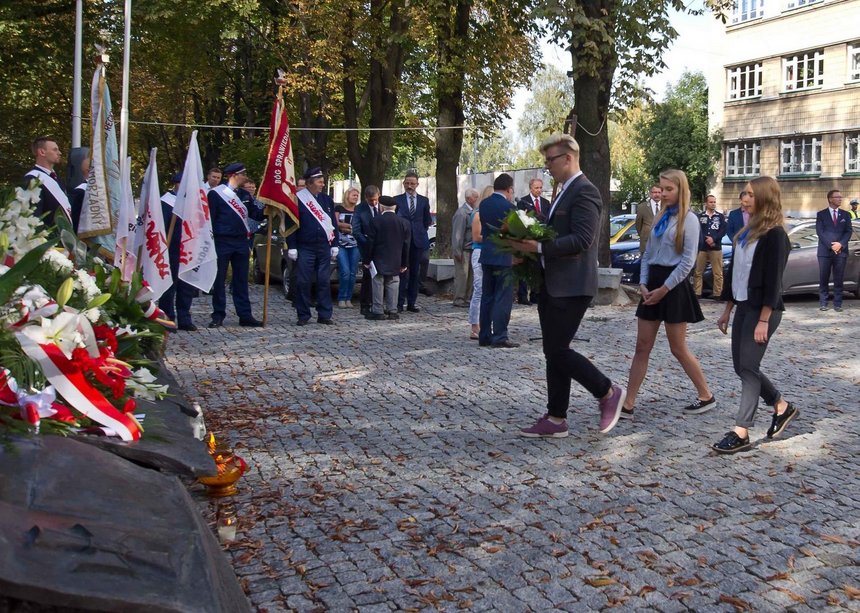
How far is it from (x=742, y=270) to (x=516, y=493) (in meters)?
2.40

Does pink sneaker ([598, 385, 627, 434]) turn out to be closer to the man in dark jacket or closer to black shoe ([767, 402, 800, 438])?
black shoe ([767, 402, 800, 438])

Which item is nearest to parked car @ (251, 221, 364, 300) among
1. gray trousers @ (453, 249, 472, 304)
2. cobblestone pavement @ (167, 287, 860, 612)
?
gray trousers @ (453, 249, 472, 304)

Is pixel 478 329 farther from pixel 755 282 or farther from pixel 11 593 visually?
pixel 11 593

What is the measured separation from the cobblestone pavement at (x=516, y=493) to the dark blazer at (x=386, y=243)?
13.9 ft

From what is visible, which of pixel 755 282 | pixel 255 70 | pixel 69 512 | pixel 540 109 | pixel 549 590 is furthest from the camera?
pixel 540 109

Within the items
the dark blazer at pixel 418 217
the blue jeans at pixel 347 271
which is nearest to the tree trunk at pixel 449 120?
the dark blazer at pixel 418 217

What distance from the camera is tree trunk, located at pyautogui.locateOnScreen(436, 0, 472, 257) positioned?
23.2m

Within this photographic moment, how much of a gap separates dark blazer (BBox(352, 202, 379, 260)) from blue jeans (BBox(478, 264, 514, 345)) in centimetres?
355

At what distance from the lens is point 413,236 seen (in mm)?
16750

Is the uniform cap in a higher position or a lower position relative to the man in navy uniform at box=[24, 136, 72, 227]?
higher

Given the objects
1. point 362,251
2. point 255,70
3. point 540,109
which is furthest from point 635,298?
point 540,109

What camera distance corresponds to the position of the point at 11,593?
2240mm

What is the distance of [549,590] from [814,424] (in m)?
4.17

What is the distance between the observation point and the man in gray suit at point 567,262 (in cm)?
707
